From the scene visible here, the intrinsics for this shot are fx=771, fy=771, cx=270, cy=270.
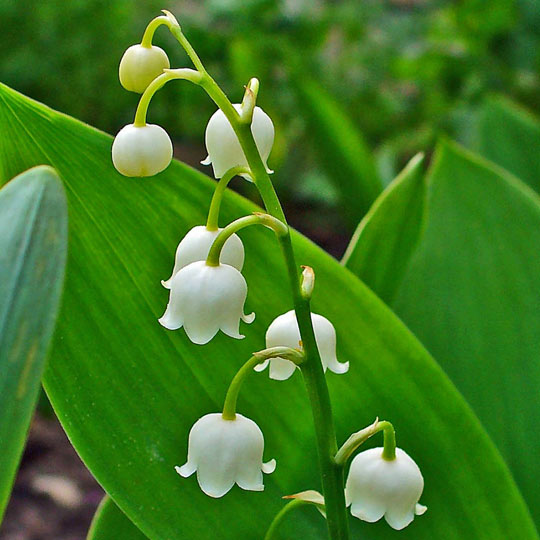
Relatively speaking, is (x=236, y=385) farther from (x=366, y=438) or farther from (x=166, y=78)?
(x=166, y=78)

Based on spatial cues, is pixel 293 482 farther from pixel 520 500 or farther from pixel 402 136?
pixel 402 136

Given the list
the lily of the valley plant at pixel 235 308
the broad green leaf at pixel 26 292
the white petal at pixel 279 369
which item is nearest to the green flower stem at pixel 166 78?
the lily of the valley plant at pixel 235 308

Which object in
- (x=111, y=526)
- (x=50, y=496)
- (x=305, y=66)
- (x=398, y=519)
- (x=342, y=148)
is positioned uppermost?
(x=305, y=66)

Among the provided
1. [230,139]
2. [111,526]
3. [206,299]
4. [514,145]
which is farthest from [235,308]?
[514,145]

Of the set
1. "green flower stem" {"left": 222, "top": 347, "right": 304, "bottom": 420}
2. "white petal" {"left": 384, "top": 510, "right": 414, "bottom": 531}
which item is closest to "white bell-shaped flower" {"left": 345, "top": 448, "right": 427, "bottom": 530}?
"white petal" {"left": 384, "top": 510, "right": 414, "bottom": 531}

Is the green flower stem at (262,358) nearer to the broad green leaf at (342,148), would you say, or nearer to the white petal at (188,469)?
the white petal at (188,469)
